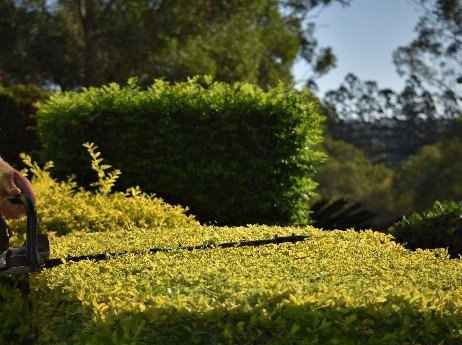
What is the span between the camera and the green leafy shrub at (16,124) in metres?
16.8

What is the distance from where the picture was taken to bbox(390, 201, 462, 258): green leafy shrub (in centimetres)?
810

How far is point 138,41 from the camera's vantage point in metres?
26.1

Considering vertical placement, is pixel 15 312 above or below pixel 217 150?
below

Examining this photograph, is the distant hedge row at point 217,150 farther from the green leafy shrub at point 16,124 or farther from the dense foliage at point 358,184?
the dense foliage at point 358,184

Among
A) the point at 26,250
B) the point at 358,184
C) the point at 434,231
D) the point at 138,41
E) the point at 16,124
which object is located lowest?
the point at 358,184

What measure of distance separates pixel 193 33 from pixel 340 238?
853 inches

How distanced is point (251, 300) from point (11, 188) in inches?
52.9

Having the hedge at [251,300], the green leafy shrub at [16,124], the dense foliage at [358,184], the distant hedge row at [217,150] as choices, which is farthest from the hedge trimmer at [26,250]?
the dense foliage at [358,184]

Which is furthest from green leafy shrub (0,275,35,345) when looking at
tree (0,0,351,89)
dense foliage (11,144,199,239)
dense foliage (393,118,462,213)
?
dense foliage (393,118,462,213)

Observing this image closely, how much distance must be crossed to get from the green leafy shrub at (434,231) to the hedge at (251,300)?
138 inches

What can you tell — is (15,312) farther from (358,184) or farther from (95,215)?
(358,184)

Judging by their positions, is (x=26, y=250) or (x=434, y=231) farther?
(x=434, y=231)

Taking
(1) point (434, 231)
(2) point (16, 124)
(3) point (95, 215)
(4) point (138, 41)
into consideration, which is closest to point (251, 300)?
(3) point (95, 215)

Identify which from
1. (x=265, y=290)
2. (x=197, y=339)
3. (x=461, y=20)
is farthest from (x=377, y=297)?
(x=461, y=20)
